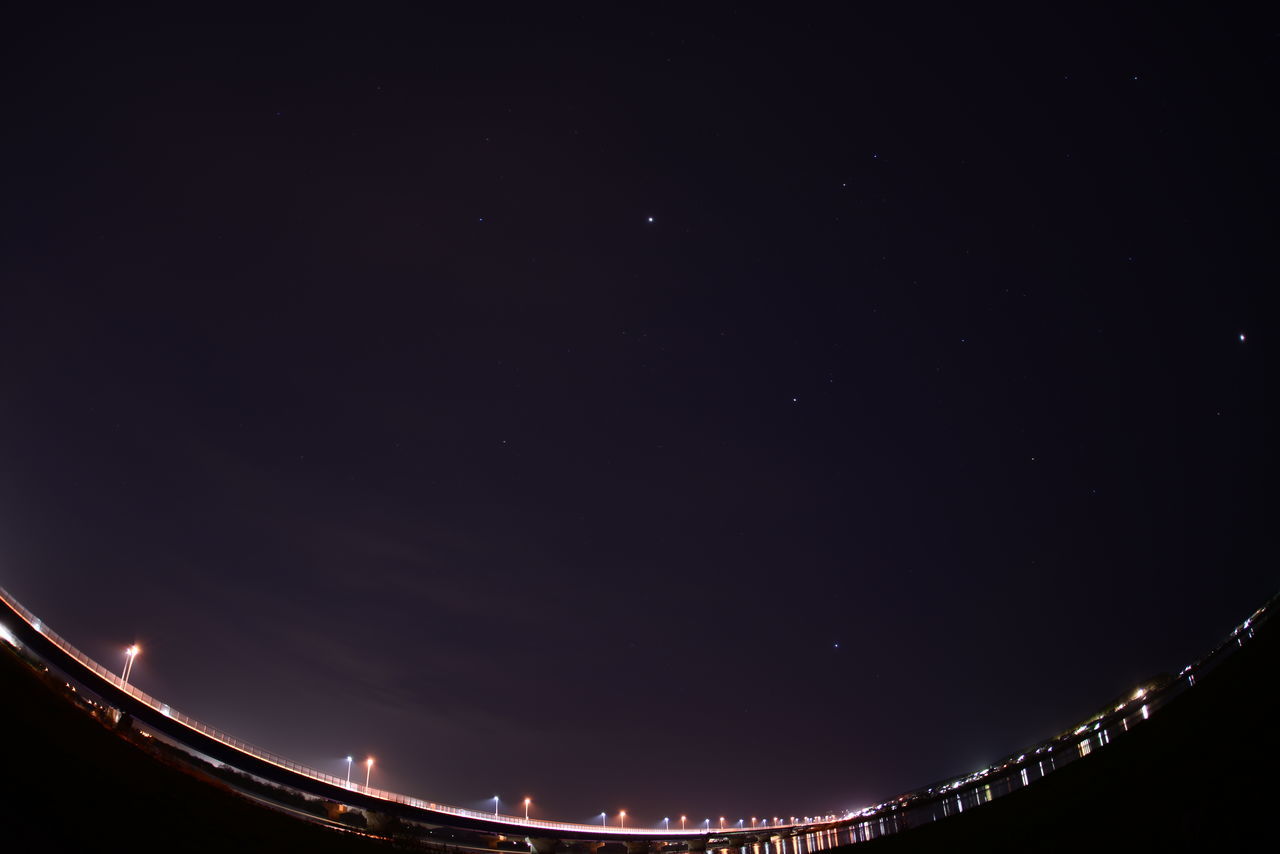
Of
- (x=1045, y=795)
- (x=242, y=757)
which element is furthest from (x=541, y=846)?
(x=1045, y=795)

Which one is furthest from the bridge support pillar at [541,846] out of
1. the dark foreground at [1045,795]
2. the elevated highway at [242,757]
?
the dark foreground at [1045,795]

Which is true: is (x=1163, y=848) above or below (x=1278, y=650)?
below

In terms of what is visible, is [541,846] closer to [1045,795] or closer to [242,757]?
[242,757]

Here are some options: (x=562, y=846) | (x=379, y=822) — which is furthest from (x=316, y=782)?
(x=562, y=846)

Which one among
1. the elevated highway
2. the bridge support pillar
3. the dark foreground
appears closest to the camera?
the dark foreground

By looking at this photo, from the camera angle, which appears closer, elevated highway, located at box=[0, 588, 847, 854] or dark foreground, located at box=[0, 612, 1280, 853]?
dark foreground, located at box=[0, 612, 1280, 853]

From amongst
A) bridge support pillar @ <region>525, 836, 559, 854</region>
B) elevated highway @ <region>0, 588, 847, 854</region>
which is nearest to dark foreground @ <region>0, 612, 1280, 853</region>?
elevated highway @ <region>0, 588, 847, 854</region>

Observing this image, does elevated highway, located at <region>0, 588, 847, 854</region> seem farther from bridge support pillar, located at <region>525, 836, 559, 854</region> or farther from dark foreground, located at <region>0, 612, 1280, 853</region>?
dark foreground, located at <region>0, 612, 1280, 853</region>

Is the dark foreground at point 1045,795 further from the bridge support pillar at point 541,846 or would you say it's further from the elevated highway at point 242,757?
the bridge support pillar at point 541,846

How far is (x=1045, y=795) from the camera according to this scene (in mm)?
10078

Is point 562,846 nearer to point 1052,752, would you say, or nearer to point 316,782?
point 316,782

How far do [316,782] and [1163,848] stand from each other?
223 feet

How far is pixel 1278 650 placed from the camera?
8820 millimetres

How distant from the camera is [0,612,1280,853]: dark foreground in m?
6.40
